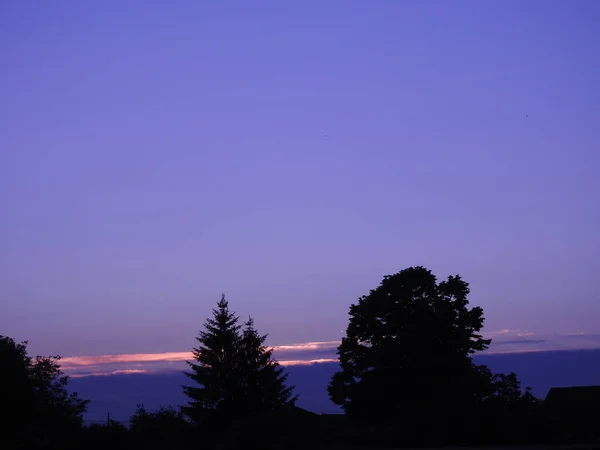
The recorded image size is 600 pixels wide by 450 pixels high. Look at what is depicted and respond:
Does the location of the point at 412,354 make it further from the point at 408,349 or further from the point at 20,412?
the point at 20,412

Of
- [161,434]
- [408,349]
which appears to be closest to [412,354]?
[408,349]

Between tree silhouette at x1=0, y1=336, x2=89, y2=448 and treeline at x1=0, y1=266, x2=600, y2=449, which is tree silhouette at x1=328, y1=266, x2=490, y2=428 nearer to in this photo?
treeline at x1=0, y1=266, x2=600, y2=449

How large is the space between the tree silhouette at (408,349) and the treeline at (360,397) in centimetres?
7

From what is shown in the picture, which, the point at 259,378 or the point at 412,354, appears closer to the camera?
the point at 412,354

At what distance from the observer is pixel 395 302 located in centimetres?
5166

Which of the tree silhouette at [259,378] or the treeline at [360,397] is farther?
the tree silhouette at [259,378]

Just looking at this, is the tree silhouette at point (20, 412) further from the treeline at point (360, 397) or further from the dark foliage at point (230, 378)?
the dark foliage at point (230, 378)

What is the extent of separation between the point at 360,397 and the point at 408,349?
4517mm

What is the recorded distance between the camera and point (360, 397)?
48.9 m

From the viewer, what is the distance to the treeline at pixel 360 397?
3472 cm

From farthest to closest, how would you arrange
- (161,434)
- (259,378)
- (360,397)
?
(259,378)
(360,397)
(161,434)

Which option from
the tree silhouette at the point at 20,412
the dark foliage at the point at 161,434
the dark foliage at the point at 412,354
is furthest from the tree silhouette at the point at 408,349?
the tree silhouette at the point at 20,412

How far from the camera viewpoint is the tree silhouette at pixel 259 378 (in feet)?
209

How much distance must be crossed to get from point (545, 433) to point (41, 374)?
39477mm
